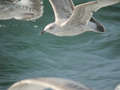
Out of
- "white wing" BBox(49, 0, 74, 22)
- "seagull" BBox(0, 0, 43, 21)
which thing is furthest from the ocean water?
"seagull" BBox(0, 0, 43, 21)

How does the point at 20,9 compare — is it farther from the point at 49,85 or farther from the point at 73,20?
the point at 49,85

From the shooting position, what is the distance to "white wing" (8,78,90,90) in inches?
290

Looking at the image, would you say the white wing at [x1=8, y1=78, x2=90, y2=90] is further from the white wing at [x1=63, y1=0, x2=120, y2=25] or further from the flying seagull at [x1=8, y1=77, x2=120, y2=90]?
the white wing at [x1=63, y1=0, x2=120, y2=25]

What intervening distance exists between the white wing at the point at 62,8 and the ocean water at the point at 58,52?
247 inches

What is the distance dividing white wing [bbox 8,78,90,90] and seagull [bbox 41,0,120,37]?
3587 millimetres

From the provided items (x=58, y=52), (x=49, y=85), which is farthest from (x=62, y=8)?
(x=58, y=52)

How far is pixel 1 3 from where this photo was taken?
41.7 feet

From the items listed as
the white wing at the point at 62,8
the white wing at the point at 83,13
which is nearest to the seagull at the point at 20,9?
the white wing at the point at 62,8

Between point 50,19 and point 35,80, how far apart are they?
14659 millimetres

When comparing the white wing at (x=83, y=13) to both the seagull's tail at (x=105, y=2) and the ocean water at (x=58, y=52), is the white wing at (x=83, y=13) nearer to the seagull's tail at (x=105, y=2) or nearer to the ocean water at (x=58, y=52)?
the seagull's tail at (x=105, y=2)

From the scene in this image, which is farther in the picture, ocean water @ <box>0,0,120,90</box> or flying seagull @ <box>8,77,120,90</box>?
ocean water @ <box>0,0,120,90</box>

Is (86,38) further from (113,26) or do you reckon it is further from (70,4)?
(70,4)

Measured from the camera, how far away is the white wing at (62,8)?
12.7 meters

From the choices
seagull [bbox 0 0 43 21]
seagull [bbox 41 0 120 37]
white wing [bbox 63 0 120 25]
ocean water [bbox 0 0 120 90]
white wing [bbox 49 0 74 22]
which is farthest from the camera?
ocean water [bbox 0 0 120 90]
